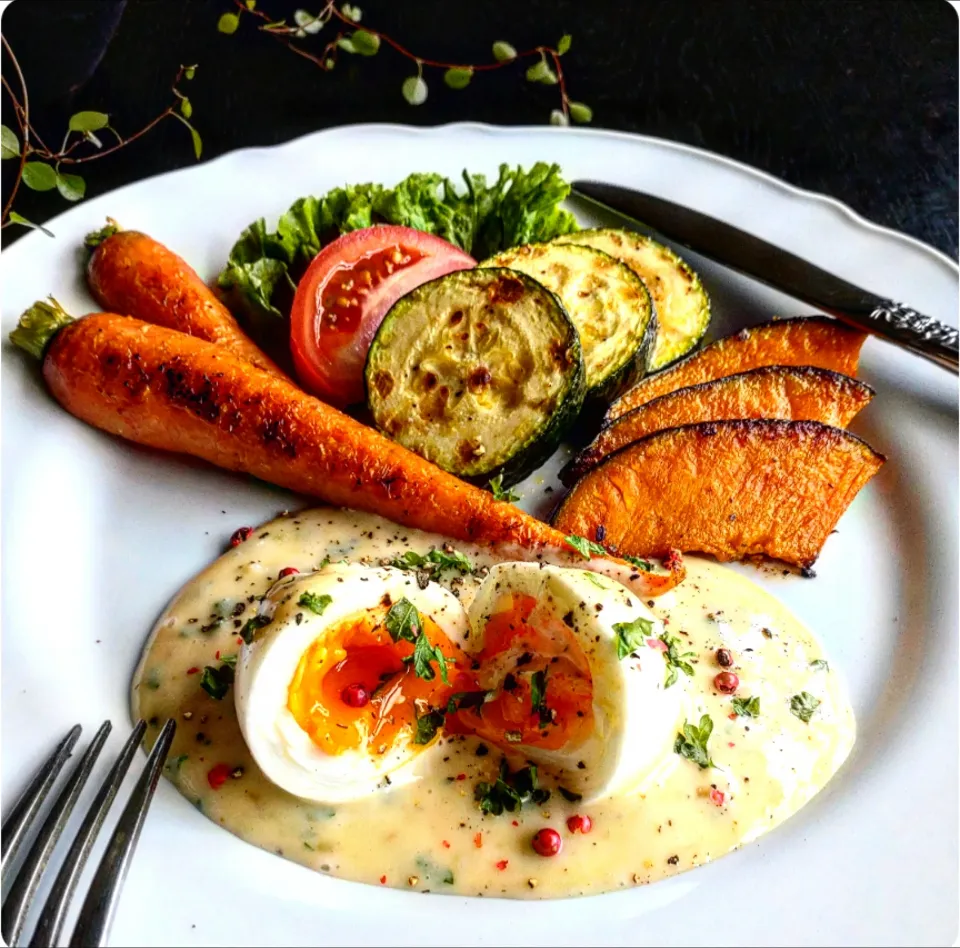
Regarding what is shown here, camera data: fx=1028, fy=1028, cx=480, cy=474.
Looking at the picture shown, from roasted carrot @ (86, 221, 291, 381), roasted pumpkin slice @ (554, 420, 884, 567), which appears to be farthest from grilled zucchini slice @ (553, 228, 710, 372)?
roasted carrot @ (86, 221, 291, 381)

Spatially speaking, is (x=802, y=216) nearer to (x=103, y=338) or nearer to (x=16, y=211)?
(x=103, y=338)

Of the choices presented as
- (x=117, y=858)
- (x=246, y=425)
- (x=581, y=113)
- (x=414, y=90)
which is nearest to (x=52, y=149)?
(x=414, y=90)

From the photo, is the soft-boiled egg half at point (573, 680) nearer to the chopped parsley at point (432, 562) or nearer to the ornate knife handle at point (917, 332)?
the chopped parsley at point (432, 562)

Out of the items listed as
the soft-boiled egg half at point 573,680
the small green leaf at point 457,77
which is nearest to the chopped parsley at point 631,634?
the soft-boiled egg half at point 573,680

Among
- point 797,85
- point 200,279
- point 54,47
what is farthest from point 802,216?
point 54,47

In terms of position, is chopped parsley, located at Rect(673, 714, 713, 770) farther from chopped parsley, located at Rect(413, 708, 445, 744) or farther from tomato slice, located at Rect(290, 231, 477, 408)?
tomato slice, located at Rect(290, 231, 477, 408)

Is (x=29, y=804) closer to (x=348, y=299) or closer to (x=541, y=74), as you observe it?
(x=348, y=299)
